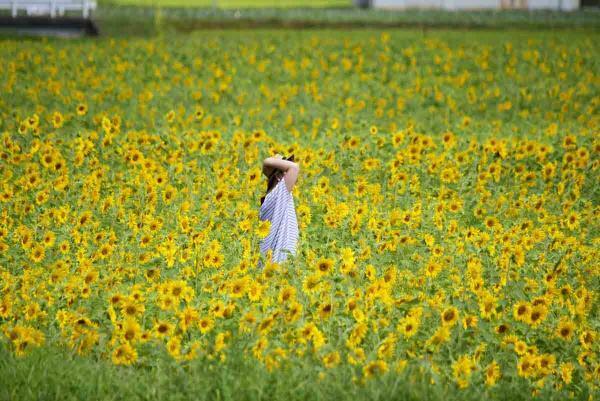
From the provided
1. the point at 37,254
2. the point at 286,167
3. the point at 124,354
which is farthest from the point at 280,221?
the point at 124,354

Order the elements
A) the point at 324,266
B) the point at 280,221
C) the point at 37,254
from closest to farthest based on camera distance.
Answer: the point at 324,266 → the point at 37,254 → the point at 280,221

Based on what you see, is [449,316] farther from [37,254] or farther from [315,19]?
[315,19]

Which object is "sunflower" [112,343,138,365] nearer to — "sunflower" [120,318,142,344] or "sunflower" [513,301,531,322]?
"sunflower" [120,318,142,344]

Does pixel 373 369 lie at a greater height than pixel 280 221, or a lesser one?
lesser

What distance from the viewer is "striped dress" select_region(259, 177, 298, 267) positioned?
24.3 ft

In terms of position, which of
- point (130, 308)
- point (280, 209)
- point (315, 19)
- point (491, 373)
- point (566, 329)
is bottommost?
point (491, 373)

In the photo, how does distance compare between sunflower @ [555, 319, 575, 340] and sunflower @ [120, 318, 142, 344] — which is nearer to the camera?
sunflower @ [120, 318, 142, 344]

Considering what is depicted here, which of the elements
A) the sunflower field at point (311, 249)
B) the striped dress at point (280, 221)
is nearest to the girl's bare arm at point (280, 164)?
the striped dress at point (280, 221)

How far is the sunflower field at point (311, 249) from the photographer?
5520 mm

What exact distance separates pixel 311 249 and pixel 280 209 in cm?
67

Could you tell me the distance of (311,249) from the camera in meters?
8.02

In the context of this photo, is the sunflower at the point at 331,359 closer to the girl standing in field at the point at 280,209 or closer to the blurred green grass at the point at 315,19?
the girl standing in field at the point at 280,209

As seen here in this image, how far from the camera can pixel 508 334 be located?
19.6 feet

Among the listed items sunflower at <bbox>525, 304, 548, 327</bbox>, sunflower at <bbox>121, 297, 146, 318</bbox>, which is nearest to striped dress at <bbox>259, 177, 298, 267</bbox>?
sunflower at <bbox>121, 297, 146, 318</bbox>
